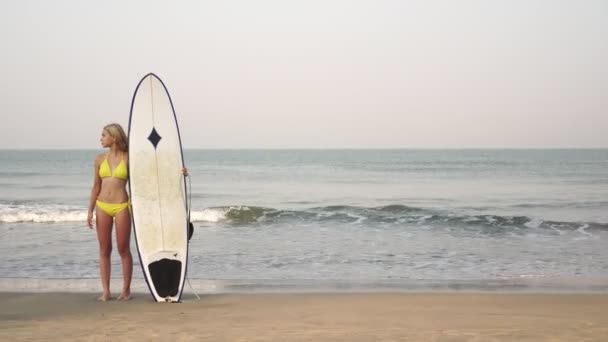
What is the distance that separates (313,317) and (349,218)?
A: 10.6 metres

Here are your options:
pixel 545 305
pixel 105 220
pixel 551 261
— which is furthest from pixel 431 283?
pixel 105 220

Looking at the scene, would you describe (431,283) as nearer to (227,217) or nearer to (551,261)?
(551,261)

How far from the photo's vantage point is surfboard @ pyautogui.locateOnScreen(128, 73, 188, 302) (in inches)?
237

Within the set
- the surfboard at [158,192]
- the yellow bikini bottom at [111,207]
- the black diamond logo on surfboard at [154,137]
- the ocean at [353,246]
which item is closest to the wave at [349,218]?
the ocean at [353,246]

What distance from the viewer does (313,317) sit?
5.35 m

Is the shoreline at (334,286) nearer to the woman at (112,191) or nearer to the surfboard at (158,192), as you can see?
the surfboard at (158,192)

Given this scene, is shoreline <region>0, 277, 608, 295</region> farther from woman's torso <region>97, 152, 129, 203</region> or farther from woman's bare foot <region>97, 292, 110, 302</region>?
woman's torso <region>97, 152, 129, 203</region>

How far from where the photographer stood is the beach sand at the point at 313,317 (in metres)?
4.58

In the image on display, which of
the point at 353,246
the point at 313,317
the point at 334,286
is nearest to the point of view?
the point at 313,317

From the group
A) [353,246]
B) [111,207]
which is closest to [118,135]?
[111,207]

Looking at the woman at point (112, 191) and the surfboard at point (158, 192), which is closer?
the woman at point (112, 191)

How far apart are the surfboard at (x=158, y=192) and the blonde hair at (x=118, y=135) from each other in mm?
152

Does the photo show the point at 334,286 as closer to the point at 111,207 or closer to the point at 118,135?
the point at 111,207

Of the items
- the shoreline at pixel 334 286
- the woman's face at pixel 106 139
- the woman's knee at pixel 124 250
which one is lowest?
the shoreline at pixel 334 286
